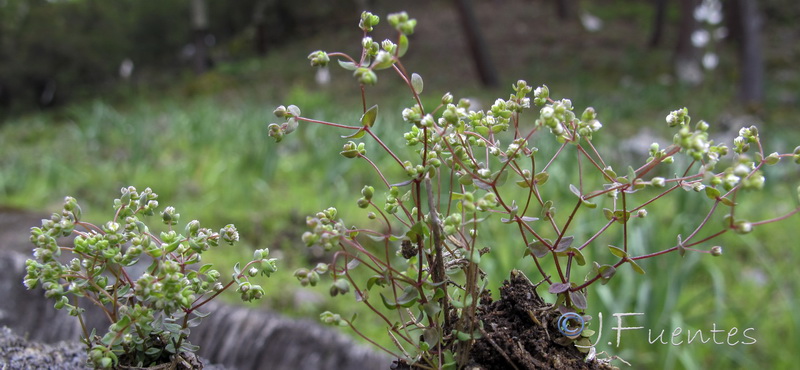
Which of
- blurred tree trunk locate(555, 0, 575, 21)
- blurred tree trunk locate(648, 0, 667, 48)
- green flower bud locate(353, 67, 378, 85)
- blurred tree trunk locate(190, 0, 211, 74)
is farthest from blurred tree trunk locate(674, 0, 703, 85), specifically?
green flower bud locate(353, 67, 378, 85)

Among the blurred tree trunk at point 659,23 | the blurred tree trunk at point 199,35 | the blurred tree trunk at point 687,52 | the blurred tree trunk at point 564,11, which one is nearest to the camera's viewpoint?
the blurred tree trunk at point 687,52

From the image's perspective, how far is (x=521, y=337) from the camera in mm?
712

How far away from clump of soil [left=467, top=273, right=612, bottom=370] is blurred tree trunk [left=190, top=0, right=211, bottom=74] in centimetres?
1223

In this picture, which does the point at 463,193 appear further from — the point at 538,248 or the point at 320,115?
the point at 320,115

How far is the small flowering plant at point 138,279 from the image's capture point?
61 centimetres

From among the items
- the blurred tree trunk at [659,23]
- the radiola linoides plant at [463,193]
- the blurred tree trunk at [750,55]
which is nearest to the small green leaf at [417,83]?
the radiola linoides plant at [463,193]

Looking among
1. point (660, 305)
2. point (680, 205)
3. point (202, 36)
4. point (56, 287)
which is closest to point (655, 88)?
point (680, 205)

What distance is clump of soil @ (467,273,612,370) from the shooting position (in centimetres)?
69

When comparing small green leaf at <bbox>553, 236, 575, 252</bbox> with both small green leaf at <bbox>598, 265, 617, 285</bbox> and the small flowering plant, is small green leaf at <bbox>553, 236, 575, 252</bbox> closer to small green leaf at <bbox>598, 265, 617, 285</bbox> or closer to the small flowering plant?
small green leaf at <bbox>598, 265, 617, 285</bbox>

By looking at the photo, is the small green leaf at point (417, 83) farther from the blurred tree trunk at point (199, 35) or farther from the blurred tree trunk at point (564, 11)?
the blurred tree trunk at point (564, 11)

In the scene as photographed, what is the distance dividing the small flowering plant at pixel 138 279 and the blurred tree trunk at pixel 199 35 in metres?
12.2

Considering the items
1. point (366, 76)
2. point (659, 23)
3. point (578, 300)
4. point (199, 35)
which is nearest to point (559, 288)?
point (578, 300)

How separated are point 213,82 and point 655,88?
7.42 m

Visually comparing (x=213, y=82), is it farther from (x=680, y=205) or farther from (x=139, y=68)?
(x=680, y=205)
